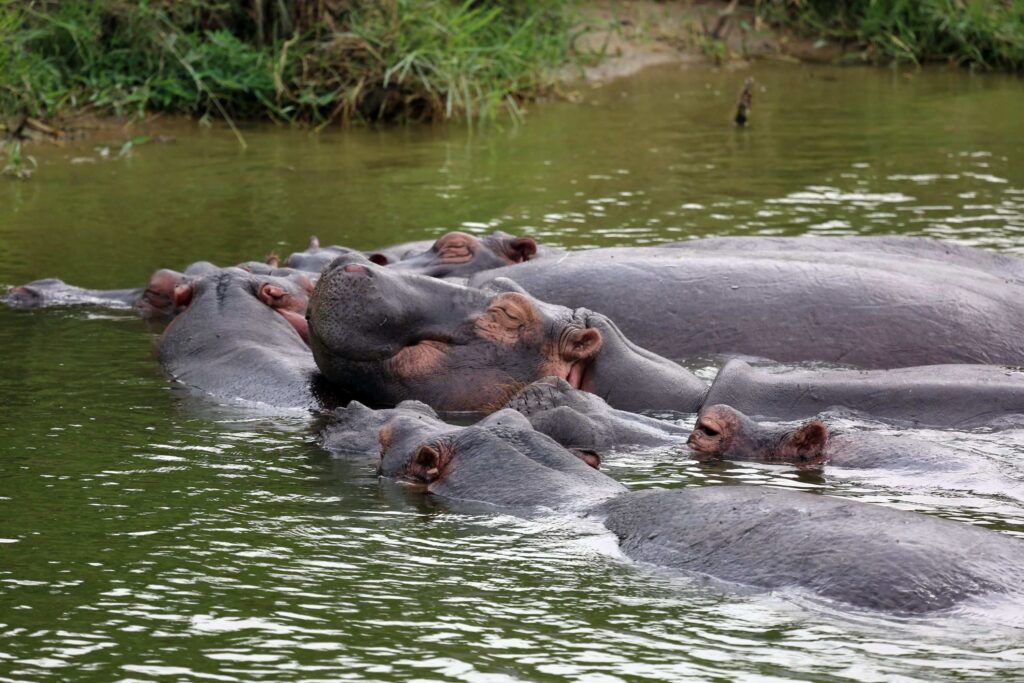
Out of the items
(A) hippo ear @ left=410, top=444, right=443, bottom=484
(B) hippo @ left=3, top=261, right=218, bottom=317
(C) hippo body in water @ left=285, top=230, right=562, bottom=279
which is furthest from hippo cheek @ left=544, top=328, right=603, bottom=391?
(B) hippo @ left=3, top=261, right=218, bottom=317

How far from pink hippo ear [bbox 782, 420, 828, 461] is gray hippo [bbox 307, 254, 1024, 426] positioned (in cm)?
42

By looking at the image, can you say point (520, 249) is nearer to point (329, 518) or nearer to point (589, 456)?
point (589, 456)

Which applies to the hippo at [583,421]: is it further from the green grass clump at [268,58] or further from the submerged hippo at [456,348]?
the green grass clump at [268,58]

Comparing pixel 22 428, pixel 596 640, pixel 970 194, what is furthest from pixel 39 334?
pixel 970 194

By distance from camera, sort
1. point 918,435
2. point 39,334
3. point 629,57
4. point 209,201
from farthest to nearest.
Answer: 1. point 629,57
2. point 209,201
3. point 39,334
4. point 918,435

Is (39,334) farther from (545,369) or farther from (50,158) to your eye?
(50,158)

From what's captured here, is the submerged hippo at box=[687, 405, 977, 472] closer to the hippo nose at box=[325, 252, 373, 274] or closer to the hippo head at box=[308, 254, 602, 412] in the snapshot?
the hippo head at box=[308, 254, 602, 412]

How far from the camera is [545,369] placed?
6676 millimetres

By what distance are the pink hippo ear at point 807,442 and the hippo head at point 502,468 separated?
0.72m

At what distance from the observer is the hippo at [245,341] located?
695 centimetres

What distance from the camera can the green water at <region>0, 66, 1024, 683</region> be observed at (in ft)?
13.8

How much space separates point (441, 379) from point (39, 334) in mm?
2260

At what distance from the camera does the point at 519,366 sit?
6.71 m

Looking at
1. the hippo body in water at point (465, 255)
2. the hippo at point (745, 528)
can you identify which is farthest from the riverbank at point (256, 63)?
the hippo at point (745, 528)
